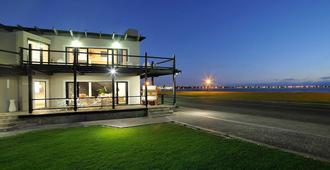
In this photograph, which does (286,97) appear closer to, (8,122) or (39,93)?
(39,93)

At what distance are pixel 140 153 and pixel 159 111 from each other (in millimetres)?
8536

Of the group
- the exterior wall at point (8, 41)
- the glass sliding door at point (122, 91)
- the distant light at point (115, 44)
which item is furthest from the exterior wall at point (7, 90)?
the distant light at point (115, 44)

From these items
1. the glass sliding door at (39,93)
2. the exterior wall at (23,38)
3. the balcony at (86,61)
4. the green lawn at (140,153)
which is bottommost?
the green lawn at (140,153)

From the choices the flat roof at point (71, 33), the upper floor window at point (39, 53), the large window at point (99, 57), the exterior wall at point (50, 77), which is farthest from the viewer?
→ the large window at point (99, 57)

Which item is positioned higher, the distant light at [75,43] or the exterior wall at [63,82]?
the distant light at [75,43]

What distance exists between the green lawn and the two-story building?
519cm

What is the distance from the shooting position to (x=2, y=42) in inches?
537

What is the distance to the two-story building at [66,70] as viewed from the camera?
12.9 meters

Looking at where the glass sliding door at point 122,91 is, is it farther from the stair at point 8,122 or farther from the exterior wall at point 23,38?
the stair at point 8,122

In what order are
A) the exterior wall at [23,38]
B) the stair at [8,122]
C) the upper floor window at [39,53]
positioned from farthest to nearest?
1. the upper floor window at [39,53]
2. the exterior wall at [23,38]
3. the stair at [8,122]

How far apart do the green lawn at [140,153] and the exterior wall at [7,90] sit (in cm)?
577

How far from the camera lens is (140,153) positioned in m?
6.23

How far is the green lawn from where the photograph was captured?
209 inches

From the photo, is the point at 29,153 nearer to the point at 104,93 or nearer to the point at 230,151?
the point at 230,151
